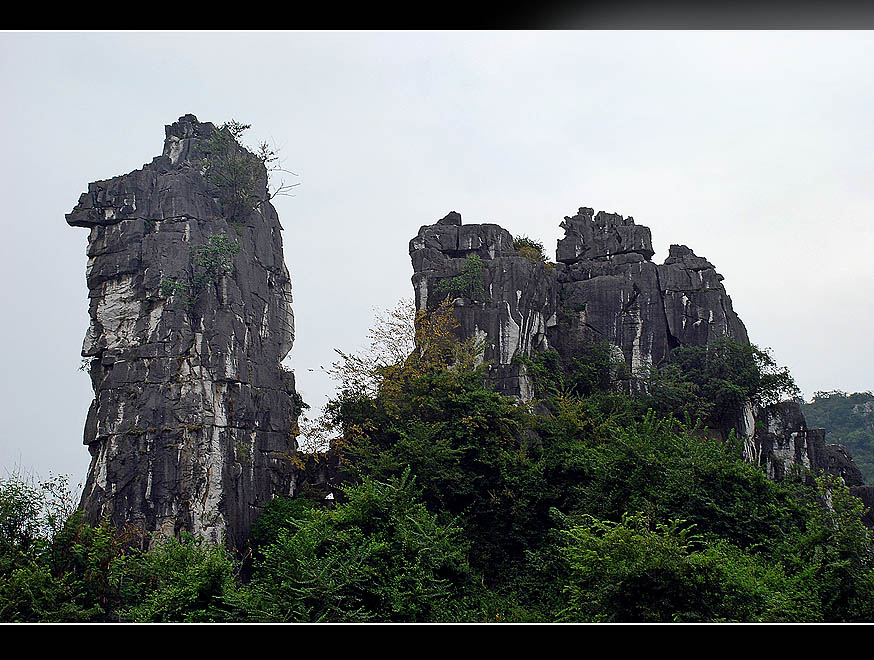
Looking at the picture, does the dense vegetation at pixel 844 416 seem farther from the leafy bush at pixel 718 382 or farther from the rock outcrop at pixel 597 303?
the leafy bush at pixel 718 382

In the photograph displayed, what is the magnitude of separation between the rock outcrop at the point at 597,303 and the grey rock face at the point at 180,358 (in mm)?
5511

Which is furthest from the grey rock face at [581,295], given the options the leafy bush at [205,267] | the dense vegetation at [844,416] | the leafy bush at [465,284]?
the dense vegetation at [844,416]

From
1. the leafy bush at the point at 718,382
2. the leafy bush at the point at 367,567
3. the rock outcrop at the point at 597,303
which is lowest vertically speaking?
the leafy bush at the point at 367,567

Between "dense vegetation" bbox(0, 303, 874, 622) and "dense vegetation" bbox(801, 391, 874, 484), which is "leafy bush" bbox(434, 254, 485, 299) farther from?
"dense vegetation" bbox(801, 391, 874, 484)

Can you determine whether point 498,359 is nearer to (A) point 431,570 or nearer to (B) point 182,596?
(A) point 431,570

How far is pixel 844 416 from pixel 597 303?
34196 mm

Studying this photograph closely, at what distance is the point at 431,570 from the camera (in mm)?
12188

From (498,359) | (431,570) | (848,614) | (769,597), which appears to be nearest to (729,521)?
(848,614)

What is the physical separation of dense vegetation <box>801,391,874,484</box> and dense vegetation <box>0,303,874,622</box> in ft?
90.3

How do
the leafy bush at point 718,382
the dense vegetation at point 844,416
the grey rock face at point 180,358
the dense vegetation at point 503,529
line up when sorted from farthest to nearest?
1. the dense vegetation at point 844,416
2. the leafy bush at point 718,382
3. the grey rock face at point 180,358
4. the dense vegetation at point 503,529

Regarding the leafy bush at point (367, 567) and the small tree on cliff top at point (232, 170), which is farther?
the small tree on cliff top at point (232, 170)

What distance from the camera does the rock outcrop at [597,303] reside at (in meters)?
20.9

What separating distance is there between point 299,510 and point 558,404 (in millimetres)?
7271

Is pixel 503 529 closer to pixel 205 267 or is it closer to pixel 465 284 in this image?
pixel 465 284
